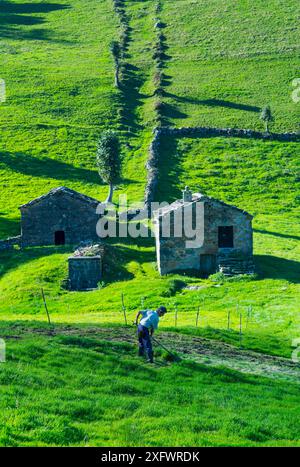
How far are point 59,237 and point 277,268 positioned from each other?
1783 cm

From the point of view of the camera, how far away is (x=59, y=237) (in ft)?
187

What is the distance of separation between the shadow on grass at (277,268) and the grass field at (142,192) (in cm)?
15

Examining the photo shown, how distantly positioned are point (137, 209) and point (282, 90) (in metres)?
45.1

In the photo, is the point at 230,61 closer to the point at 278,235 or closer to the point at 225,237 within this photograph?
the point at 278,235

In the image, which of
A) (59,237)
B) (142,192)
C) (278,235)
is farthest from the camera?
(142,192)

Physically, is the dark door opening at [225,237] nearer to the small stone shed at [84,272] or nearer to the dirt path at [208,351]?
the small stone shed at [84,272]

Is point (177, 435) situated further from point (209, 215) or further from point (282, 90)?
point (282, 90)

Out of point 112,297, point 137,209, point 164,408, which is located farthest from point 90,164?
point 164,408

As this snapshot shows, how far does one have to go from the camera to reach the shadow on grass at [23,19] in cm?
13400

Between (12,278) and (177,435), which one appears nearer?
(177,435)

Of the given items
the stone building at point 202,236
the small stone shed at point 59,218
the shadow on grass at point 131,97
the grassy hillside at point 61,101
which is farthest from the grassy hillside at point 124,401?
the shadow on grass at point 131,97

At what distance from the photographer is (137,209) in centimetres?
6406

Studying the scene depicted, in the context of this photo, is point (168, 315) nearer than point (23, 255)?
Yes

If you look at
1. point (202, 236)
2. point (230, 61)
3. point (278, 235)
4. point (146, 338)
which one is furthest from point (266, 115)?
point (146, 338)
